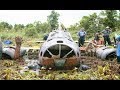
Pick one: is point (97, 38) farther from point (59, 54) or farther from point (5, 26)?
point (5, 26)

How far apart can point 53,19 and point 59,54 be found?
873 mm

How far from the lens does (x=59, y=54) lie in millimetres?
13602

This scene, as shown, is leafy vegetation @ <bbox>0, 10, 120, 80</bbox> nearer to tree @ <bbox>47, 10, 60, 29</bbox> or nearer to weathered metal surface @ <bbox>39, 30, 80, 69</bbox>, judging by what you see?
tree @ <bbox>47, 10, 60, 29</bbox>

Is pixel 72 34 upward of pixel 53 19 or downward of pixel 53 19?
downward

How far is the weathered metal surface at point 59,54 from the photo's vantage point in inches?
535

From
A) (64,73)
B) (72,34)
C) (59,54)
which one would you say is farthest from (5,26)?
(64,73)

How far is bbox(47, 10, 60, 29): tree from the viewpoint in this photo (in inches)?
539

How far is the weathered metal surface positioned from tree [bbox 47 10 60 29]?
0.42 metres

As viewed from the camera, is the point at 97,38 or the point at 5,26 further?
the point at 97,38

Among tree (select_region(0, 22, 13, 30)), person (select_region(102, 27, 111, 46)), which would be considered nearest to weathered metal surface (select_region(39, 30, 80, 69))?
person (select_region(102, 27, 111, 46))

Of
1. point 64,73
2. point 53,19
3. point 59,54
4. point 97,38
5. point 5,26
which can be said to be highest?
point 53,19

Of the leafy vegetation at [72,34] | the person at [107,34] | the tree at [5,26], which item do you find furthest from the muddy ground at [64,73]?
the tree at [5,26]

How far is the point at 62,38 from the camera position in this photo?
45.6 ft
